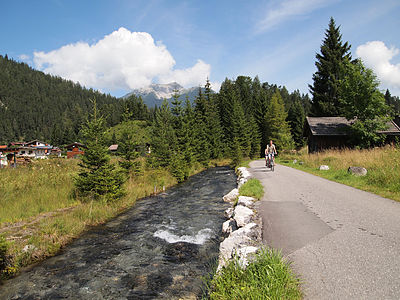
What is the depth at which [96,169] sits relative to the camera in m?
12.4

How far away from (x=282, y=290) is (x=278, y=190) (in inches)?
317

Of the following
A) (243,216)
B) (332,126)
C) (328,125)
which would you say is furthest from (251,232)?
(328,125)

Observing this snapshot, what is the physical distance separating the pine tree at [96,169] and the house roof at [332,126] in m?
25.7

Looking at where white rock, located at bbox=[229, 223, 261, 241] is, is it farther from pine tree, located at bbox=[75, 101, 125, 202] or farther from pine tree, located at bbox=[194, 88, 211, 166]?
pine tree, located at bbox=[194, 88, 211, 166]

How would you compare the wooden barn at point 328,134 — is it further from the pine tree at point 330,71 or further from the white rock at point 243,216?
the white rock at point 243,216

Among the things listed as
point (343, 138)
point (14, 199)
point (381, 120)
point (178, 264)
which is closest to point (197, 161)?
point (343, 138)

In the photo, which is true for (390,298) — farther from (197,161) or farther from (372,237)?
(197,161)

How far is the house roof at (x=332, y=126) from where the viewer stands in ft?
82.3

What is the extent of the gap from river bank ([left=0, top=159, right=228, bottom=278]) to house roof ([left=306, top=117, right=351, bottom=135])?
80.0 feet

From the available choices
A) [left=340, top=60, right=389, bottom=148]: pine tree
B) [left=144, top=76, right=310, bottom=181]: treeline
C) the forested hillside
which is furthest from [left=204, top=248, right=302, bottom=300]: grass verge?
the forested hillside

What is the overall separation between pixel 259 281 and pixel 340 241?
2607mm

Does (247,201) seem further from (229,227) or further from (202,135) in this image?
(202,135)

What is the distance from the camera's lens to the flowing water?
5324 millimetres

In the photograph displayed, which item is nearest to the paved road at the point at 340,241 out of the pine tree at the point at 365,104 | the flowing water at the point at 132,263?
the flowing water at the point at 132,263
